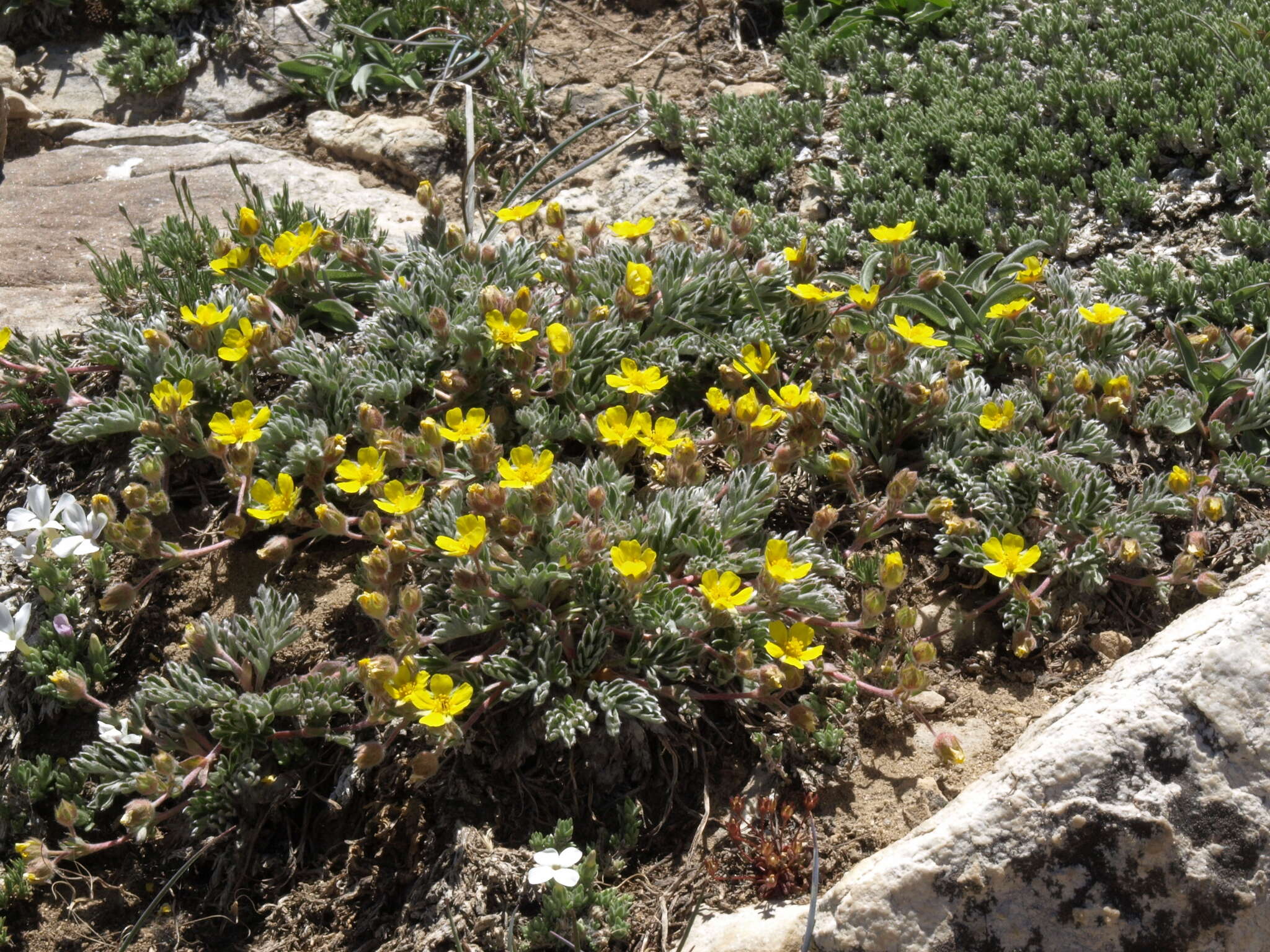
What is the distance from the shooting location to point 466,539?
2857mm

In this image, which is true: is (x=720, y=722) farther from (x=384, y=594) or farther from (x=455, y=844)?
(x=384, y=594)

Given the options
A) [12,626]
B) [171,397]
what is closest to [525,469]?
[171,397]

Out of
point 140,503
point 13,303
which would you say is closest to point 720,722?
point 140,503

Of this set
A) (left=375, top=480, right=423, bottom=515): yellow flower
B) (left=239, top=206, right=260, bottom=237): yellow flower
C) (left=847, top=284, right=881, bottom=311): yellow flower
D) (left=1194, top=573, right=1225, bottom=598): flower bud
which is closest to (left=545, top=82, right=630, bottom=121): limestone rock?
(left=239, top=206, right=260, bottom=237): yellow flower

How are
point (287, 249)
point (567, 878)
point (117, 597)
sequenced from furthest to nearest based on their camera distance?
point (287, 249)
point (117, 597)
point (567, 878)

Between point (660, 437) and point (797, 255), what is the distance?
101 centimetres

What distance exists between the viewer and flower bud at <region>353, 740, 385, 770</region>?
9.06 feet

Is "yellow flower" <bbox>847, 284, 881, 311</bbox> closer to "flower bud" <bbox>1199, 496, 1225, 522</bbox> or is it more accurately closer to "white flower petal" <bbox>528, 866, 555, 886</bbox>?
"flower bud" <bbox>1199, 496, 1225, 522</bbox>

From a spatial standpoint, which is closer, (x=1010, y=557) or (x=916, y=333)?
(x=1010, y=557)

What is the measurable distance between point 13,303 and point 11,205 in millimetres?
900

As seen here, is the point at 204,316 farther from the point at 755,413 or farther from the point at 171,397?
the point at 755,413

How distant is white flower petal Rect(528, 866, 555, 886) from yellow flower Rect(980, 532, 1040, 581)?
147cm

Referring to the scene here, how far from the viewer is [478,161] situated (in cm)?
546

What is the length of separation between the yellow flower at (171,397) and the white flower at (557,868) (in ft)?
5.98
